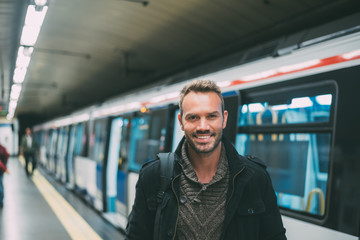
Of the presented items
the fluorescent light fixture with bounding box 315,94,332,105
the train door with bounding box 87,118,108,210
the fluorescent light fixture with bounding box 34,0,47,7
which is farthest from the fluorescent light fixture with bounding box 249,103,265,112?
the train door with bounding box 87,118,108,210

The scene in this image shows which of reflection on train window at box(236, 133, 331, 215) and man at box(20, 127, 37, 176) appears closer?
reflection on train window at box(236, 133, 331, 215)

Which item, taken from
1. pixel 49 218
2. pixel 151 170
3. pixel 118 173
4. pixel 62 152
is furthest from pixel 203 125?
pixel 62 152

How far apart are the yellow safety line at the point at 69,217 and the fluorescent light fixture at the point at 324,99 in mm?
4247

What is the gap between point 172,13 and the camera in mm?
7977

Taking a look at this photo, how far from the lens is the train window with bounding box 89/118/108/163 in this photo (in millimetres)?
8920

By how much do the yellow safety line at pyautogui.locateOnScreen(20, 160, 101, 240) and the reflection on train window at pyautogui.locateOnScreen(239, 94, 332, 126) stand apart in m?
3.52

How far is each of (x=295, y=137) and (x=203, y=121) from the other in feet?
5.21

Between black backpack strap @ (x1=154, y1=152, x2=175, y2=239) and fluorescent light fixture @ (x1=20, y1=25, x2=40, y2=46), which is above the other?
fluorescent light fixture @ (x1=20, y1=25, x2=40, y2=46)

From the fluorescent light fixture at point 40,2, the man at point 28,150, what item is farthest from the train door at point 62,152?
the fluorescent light fixture at point 40,2

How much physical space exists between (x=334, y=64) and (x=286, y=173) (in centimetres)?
93

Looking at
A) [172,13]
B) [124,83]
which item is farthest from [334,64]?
[124,83]

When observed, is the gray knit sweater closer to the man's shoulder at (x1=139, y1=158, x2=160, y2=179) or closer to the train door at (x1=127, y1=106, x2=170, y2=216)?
the man's shoulder at (x1=139, y1=158, x2=160, y2=179)

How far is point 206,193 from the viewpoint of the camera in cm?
178

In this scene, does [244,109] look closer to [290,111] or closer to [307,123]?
[290,111]
